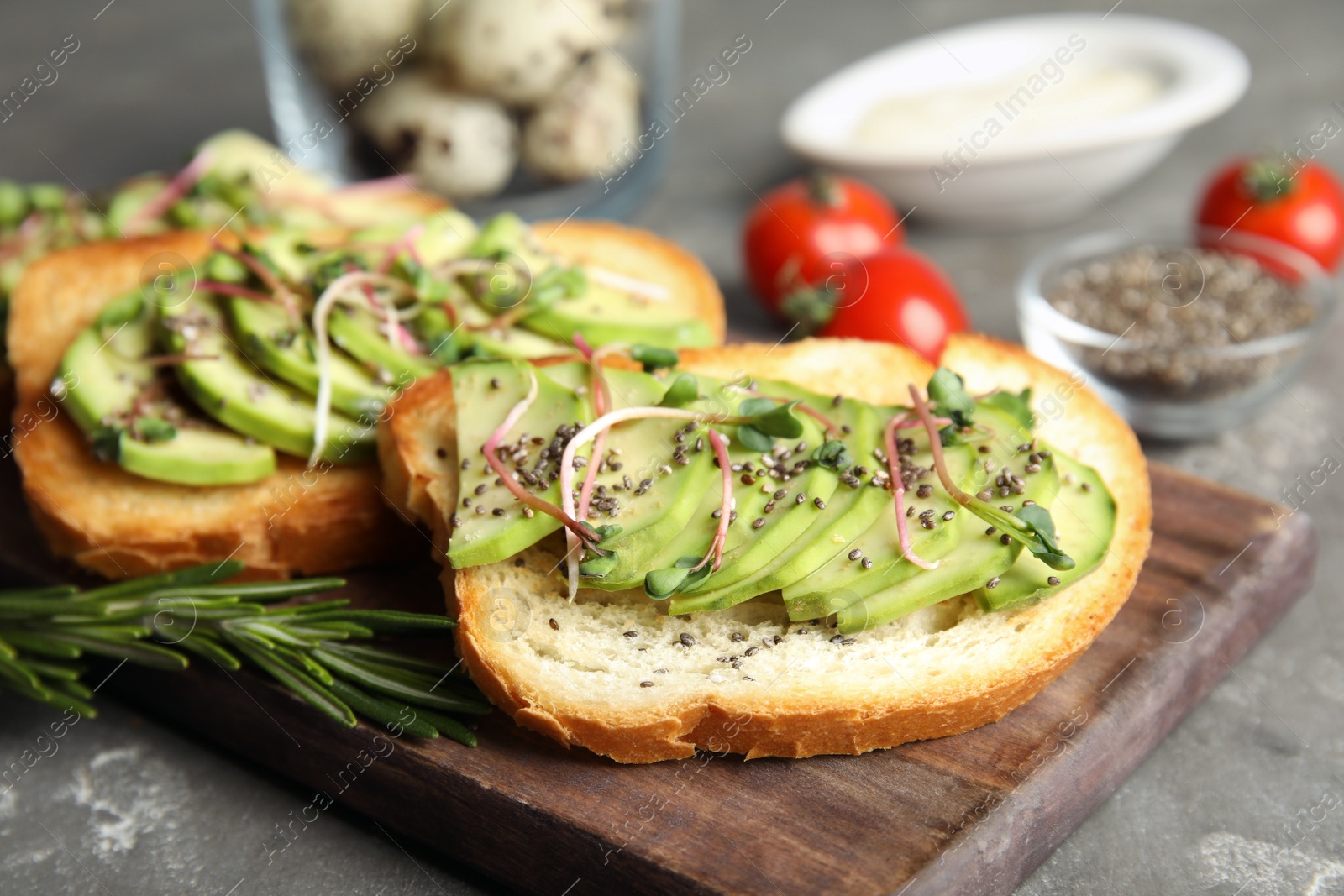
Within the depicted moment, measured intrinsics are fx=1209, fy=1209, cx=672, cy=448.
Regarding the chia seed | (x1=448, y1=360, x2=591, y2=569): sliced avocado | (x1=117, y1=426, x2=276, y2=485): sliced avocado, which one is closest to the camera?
(x1=448, y1=360, x2=591, y2=569): sliced avocado

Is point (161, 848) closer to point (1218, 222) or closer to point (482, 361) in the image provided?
point (482, 361)

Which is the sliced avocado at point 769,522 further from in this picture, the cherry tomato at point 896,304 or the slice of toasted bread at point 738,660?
the cherry tomato at point 896,304

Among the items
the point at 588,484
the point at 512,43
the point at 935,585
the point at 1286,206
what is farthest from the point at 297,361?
the point at 1286,206

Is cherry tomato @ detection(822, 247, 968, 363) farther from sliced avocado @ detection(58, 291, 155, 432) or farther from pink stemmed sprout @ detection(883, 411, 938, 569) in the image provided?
sliced avocado @ detection(58, 291, 155, 432)

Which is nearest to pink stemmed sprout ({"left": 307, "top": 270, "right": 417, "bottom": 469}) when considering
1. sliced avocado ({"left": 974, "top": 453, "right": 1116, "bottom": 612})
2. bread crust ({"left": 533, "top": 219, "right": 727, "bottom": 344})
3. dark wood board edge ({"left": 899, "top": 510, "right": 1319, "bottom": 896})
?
bread crust ({"left": 533, "top": 219, "right": 727, "bottom": 344})

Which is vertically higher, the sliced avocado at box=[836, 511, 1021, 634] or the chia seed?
the sliced avocado at box=[836, 511, 1021, 634]

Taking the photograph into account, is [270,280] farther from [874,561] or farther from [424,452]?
[874,561]

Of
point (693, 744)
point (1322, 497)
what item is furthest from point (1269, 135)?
point (693, 744)
